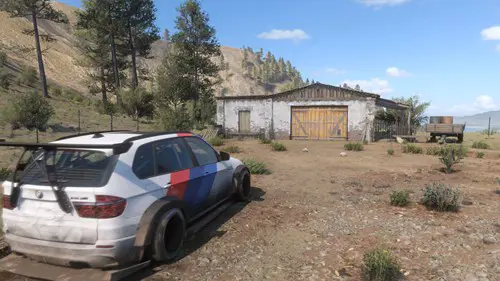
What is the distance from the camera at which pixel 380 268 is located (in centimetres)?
355

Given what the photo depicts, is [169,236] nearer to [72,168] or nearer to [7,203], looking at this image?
[72,168]

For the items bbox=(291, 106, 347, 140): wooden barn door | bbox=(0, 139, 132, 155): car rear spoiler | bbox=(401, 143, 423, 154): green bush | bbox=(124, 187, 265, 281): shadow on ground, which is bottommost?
bbox=(124, 187, 265, 281): shadow on ground

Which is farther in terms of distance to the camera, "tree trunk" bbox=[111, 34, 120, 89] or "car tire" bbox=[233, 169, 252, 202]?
"tree trunk" bbox=[111, 34, 120, 89]

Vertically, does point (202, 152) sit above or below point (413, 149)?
above

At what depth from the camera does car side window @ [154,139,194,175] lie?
167 inches

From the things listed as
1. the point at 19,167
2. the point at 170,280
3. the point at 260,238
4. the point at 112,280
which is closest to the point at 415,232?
the point at 260,238

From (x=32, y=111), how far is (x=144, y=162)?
1735 cm

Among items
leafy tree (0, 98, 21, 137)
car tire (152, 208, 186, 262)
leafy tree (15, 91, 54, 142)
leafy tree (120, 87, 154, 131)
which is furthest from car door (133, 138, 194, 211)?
leafy tree (120, 87, 154, 131)

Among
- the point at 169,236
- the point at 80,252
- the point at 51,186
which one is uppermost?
the point at 51,186

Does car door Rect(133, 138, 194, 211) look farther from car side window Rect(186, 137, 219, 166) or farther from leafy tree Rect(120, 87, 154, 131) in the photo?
leafy tree Rect(120, 87, 154, 131)

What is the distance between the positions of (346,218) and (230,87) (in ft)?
450

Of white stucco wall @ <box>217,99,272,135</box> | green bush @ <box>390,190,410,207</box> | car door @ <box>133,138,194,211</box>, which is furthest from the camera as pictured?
white stucco wall @ <box>217,99,272,135</box>

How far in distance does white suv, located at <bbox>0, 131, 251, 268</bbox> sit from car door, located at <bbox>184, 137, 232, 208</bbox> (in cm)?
62

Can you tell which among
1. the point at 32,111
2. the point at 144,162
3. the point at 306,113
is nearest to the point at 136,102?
the point at 32,111
